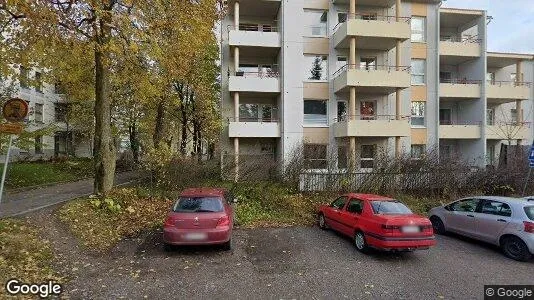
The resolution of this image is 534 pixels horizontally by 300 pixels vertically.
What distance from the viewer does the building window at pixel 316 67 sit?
20.7m

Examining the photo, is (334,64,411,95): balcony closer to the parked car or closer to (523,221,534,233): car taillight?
(523,221,534,233): car taillight

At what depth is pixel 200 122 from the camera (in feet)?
90.6

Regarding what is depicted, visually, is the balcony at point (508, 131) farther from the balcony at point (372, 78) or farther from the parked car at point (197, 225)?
the parked car at point (197, 225)

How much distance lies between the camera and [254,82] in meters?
19.8

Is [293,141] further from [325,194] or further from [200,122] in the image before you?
[200,122]

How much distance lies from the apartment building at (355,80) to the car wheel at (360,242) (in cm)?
1007

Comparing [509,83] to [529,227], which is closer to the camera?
[529,227]

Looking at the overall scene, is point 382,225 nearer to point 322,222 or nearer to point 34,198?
point 322,222

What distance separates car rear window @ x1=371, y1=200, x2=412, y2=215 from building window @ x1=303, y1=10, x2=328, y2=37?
14.7 m

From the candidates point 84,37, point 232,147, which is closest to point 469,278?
point 84,37

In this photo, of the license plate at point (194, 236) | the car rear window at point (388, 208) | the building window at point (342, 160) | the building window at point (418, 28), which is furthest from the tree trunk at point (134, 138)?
the car rear window at point (388, 208)

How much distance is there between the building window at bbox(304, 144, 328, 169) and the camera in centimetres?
1522

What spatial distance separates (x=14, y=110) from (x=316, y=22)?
1787 cm

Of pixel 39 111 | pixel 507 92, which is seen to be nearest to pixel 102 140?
pixel 507 92
